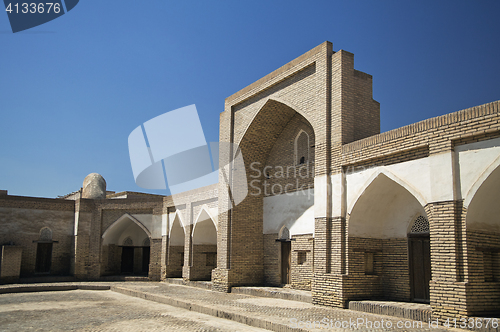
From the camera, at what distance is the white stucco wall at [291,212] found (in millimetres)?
12117

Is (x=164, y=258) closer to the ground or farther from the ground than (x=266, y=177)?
closer to the ground

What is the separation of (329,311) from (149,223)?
11531mm

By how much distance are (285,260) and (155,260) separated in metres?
7.25

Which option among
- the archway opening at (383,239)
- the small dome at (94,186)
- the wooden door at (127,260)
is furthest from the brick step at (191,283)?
the archway opening at (383,239)

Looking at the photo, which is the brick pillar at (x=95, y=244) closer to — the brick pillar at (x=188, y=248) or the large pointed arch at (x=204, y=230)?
the brick pillar at (x=188, y=248)

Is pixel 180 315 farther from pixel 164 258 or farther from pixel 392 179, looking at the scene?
pixel 164 258

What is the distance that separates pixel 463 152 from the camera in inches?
289

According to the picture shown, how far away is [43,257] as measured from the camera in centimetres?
1847

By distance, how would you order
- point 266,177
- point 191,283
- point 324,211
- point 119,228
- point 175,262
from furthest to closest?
point 119,228
point 175,262
point 191,283
point 266,177
point 324,211

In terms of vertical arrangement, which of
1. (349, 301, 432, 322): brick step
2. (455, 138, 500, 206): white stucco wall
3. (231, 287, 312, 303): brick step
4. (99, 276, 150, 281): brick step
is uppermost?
(455, 138, 500, 206): white stucco wall

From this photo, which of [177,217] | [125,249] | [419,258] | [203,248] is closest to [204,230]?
[203,248]

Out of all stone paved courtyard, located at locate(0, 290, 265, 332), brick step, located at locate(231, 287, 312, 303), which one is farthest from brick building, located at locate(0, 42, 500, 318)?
stone paved courtyard, located at locate(0, 290, 265, 332)

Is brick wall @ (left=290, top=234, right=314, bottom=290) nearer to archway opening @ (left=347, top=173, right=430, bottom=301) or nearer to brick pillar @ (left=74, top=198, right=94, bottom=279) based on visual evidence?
archway opening @ (left=347, top=173, right=430, bottom=301)

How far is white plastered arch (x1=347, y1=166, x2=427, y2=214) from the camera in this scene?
8.05 m
